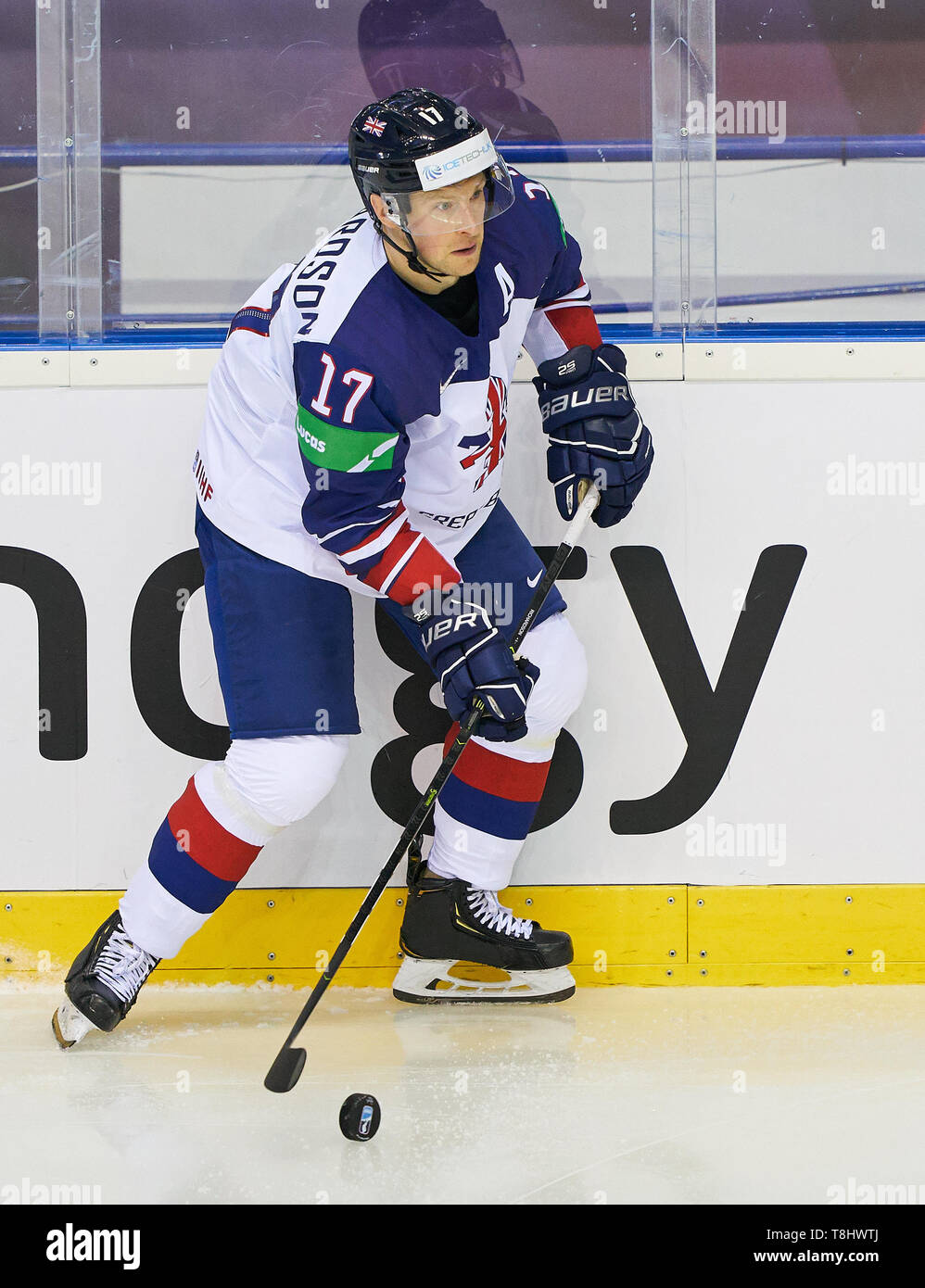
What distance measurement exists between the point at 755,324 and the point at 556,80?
2.00ft

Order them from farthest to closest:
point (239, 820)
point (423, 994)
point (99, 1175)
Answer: point (423, 994) → point (239, 820) → point (99, 1175)

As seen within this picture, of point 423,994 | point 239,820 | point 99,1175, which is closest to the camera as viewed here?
point 99,1175

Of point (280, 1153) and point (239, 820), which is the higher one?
point (239, 820)

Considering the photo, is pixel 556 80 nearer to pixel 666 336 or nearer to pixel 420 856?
pixel 666 336

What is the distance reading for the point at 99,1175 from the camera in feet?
5.46

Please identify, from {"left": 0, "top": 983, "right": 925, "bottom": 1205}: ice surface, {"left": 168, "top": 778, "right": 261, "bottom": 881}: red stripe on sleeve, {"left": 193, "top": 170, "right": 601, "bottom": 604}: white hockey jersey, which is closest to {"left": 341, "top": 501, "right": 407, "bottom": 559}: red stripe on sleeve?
{"left": 193, "top": 170, "right": 601, "bottom": 604}: white hockey jersey

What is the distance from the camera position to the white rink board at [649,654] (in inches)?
95.4

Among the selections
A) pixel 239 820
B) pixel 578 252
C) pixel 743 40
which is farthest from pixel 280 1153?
pixel 743 40

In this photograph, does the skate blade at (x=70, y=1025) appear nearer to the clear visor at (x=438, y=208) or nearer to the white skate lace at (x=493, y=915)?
the white skate lace at (x=493, y=915)

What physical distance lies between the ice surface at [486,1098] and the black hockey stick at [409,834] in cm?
7

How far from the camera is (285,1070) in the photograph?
1.83 metres

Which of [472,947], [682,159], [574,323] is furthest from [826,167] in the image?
[472,947]

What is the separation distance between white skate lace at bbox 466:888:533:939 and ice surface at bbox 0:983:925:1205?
144 mm

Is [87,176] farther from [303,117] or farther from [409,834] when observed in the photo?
[409,834]
